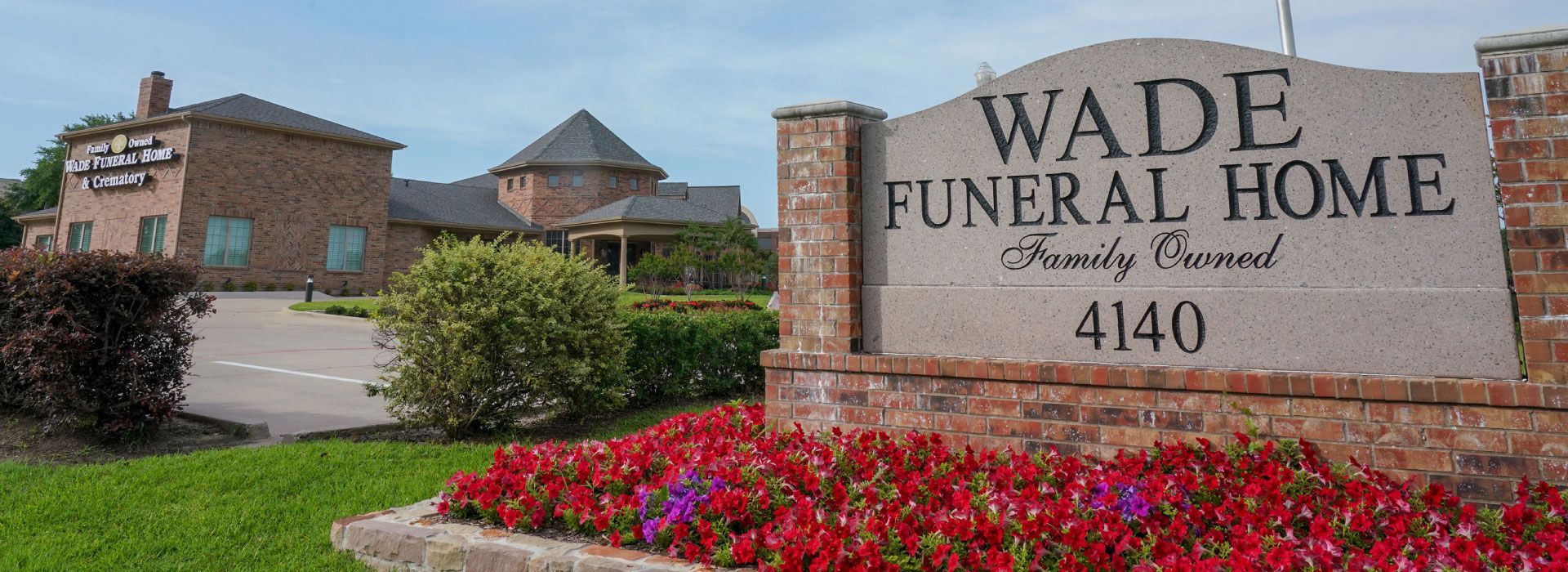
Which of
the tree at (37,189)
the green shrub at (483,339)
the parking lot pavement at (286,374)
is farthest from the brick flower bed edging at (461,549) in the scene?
the tree at (37,189)

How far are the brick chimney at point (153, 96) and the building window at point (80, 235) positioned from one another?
496cm

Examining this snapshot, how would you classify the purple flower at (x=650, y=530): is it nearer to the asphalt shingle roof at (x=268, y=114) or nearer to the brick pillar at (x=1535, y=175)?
the brick pillar at (x=1535, y=175)

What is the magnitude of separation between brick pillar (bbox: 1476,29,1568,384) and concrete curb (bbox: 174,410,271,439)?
7.76m

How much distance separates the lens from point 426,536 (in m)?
3.08

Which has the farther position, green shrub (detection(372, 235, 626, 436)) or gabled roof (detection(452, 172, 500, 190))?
gabled roof (detection(452, 172, 500, 190))

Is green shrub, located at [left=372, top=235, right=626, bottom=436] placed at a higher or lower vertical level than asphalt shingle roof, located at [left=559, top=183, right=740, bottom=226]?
lower

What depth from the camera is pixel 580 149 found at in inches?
1483

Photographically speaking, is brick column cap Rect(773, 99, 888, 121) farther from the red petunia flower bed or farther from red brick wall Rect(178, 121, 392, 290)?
red brick wall Rect(178, 121, 392, 290)

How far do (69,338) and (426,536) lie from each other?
4208 millimetres

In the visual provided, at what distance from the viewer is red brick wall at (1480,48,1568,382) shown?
3016 mm

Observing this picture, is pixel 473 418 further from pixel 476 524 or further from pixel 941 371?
pixel 941 371

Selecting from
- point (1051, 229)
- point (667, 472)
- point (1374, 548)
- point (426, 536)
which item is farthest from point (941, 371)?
point (426, 536)

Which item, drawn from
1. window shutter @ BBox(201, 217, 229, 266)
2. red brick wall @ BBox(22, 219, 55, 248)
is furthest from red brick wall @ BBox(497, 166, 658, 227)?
red brick wall @ BBox(22, 219, 55, 248)

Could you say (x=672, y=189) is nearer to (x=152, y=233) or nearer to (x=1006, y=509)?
(x=152, y=233)
